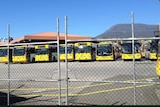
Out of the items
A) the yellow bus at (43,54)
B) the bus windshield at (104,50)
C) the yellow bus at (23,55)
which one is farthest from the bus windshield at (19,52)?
the bus windshield at (104,50)

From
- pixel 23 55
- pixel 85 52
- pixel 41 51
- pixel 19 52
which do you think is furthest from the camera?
pixel 19 52

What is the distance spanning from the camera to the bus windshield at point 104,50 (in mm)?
37594

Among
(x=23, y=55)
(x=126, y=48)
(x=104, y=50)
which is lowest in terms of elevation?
(x=23, y=55)

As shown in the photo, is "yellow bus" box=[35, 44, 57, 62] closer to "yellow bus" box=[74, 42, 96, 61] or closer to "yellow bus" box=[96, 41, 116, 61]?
"yellow bus" box=[74, 42, 96, 61]

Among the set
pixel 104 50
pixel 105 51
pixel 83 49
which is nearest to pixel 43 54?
pixel 83 49

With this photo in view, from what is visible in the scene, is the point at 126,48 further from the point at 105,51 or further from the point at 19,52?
the point at 19,52

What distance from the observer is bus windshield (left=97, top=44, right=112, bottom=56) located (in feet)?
123

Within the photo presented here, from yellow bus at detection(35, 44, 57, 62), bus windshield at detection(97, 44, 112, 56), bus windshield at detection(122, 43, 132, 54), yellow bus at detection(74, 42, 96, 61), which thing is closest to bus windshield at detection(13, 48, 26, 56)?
yellow bus at detection(35, 44, 57, 62)

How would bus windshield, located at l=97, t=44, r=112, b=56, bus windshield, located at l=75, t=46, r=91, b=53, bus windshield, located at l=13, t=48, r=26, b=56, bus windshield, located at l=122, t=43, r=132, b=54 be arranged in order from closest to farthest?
bus windshield, located at l=97, t=44, r=112, b=56 → bus windshield, located at l=122, t=43, r=132, b=54 → bus windshield, located at l=75, t=46, r=91, b=53 → bus windshield, located at l=13, t=48, r=26, b=56

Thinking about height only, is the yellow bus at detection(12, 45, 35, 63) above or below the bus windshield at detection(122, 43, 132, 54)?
below

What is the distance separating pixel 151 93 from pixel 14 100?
5396 mm

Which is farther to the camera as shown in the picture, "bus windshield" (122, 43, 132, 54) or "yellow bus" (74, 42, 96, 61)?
"bus windshield" (122, 43, 132, 54)

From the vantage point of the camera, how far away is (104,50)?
3888 centimetres

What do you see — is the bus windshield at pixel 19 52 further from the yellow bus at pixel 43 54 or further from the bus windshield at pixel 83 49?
the bus windshield at pixel 83 49
